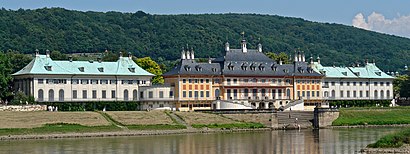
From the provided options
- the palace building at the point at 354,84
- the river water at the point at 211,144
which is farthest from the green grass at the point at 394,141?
the palace building at the point at 354,84

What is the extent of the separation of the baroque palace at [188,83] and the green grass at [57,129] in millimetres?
15232

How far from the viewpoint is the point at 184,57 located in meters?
98.9

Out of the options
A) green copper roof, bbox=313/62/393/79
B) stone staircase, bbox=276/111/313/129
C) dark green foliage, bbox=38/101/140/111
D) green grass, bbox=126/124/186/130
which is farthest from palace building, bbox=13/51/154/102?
green copper roof, bbox=313/62/393/79

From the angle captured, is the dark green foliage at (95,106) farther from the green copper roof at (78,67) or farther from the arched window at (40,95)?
the green copper roof at (78,67)

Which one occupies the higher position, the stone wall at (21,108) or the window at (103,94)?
the window at (103,94)

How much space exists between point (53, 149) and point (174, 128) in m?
22.8

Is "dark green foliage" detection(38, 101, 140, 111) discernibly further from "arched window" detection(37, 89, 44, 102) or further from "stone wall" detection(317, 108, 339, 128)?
"stone wall" detection(317, 108, 339, 128)

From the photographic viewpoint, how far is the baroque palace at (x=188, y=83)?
93812 millimetres

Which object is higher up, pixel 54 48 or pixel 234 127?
pixel 54 48

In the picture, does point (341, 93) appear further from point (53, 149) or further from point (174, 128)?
point (53, 149)

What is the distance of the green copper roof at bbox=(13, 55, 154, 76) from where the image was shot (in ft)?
307

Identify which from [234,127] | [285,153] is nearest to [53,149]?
[285,153]

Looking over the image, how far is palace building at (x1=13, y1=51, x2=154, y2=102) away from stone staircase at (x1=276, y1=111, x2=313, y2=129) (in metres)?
17.8

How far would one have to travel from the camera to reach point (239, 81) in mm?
100188
